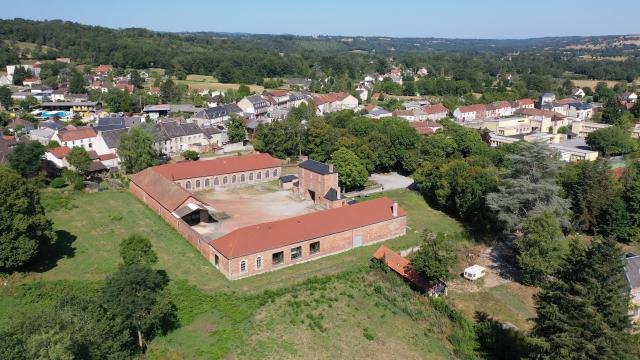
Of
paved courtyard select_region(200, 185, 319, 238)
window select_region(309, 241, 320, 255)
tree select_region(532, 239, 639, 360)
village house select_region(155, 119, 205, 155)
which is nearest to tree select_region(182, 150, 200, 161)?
village house select_region(155, 119, 205, 155)

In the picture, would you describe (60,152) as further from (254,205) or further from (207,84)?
(207,84)

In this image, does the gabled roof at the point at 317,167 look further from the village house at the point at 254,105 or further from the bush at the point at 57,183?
the village house at the point at 254,105

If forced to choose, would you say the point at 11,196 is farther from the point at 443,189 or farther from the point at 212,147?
the point at 212,147

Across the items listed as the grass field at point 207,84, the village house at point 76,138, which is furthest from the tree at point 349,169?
the grass field at point 207,84

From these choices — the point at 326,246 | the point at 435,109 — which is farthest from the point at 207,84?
the point at 326,246

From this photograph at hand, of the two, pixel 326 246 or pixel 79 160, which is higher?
pixel 79 160

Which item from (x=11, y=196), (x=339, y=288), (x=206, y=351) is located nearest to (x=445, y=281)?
(x=339, y=288)
